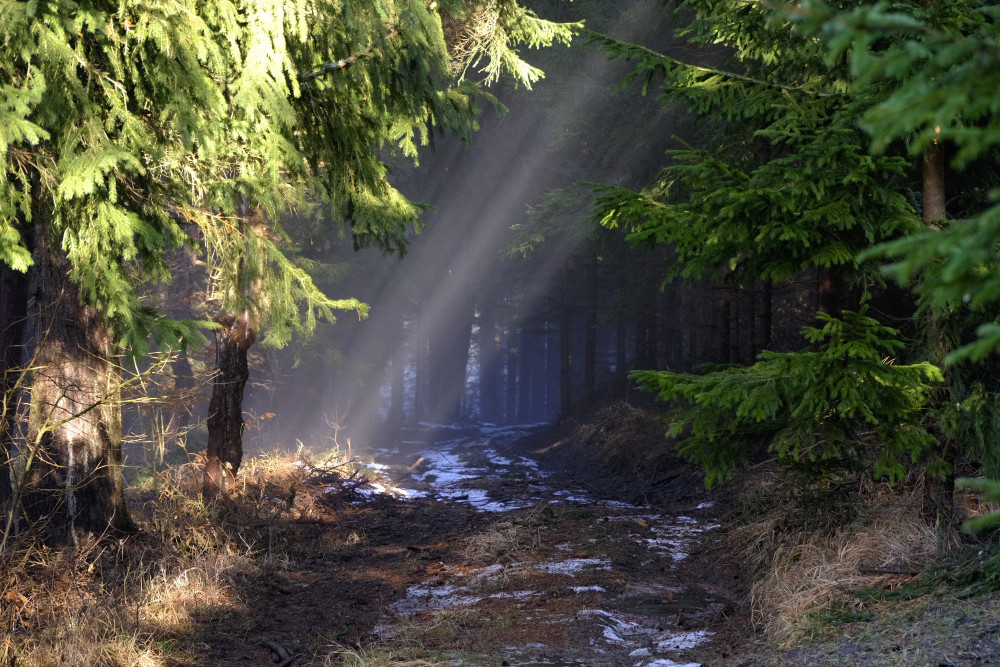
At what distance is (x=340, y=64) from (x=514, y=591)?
5.40m

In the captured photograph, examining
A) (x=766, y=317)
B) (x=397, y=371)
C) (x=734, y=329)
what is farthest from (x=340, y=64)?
(x=397, y=371)

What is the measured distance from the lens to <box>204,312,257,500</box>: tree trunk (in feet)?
34.1

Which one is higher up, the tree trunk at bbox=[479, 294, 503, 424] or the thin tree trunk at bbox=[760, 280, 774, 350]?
the thin tree trunk at bbox=[760, 280, 774, 350]

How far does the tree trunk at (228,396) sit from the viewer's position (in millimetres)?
10383

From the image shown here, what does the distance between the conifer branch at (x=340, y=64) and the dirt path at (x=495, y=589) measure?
16.7 ft

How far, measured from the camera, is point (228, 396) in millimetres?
10586

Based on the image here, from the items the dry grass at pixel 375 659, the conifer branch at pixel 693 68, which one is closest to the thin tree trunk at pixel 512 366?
the conifer branch at pixel 693 68

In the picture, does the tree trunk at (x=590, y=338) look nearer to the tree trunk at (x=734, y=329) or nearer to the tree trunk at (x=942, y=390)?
the tree trunk at (x=734, y=329)

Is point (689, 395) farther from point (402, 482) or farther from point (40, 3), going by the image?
point (402, 482)

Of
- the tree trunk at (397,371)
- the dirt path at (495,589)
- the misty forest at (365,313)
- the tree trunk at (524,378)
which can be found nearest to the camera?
the misty forest at (365,313)

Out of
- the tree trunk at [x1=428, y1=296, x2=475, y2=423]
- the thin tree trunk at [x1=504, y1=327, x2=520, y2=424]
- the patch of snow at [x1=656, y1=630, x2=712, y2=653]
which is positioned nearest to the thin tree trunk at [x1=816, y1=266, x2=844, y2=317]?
the patch of snow at [x1=656, y1=630, x2=712, y2=653]

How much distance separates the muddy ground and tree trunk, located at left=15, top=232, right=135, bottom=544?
68.8 inches

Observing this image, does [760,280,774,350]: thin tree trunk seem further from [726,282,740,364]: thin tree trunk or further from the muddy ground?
the muddy ground

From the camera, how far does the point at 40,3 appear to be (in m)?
5.25
